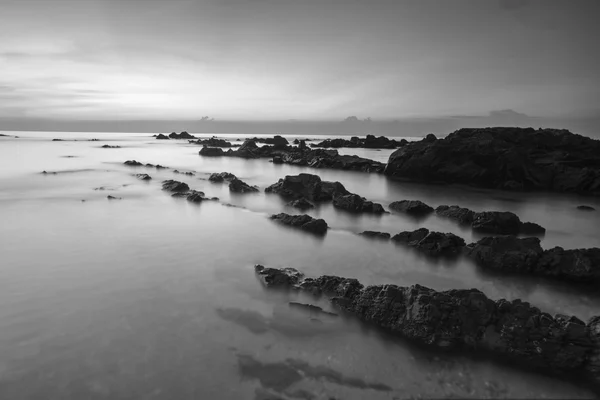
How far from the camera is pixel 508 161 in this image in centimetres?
2200

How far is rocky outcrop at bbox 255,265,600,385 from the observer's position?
4.27 meters

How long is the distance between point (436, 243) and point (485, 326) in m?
4.18

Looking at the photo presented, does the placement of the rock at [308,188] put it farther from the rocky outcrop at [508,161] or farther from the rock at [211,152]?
the rock at [211,152]

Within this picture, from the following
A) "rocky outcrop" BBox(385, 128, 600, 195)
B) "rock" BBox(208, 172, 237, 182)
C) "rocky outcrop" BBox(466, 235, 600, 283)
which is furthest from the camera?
"rock" BBox(208, 172, 237, 182)

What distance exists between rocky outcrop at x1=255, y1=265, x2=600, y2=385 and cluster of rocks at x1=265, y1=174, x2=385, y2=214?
28.2 ft

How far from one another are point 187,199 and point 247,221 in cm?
487

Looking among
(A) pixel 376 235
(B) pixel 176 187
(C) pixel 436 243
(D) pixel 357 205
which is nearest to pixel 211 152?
(B) pixel 176 187

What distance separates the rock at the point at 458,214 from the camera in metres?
12.1

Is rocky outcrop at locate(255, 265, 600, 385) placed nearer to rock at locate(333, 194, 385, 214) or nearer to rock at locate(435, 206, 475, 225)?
rock at locate(435, 206, 475, 225)

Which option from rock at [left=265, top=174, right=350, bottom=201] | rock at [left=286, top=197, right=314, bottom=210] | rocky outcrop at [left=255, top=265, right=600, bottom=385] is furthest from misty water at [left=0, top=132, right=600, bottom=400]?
rock at [left=265, top=174, right=350, bottom=201]

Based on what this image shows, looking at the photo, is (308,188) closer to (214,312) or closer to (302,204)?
(302,204)

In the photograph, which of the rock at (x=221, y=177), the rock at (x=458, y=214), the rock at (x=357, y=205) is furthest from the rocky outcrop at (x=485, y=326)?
the rock at (x=221, y=177)

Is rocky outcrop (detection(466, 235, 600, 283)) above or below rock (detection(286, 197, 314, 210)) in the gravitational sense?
above

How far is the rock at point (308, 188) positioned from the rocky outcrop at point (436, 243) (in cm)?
666
